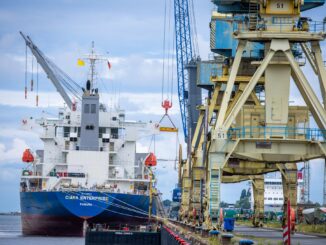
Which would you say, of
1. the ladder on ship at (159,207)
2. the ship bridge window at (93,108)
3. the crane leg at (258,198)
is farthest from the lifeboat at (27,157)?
the crane leg at (258,198)

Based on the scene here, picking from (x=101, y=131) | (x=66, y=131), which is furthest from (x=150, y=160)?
(x=66, y=131)

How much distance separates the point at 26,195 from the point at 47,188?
2.44 m

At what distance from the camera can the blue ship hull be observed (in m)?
86.4

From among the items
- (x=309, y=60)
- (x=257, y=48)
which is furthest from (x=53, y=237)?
(x=309, y=60)

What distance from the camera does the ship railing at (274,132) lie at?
48500mm

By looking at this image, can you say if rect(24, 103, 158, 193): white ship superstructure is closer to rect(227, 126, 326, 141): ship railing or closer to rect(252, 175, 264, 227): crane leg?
rect(252, 175, 264, 227): crane leg

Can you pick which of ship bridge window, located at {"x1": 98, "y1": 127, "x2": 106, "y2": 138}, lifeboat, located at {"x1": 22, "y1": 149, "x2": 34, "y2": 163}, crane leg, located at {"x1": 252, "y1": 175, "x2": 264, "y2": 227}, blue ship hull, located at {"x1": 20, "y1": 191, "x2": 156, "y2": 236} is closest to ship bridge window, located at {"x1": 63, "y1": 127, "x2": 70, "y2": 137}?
ship bridge window, located at {"x1": 98, "y1": 127, "x2": 106, "y2": 138}

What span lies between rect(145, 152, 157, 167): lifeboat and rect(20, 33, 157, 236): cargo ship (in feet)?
0.31

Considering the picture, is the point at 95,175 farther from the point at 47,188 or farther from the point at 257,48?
the point at 257,48

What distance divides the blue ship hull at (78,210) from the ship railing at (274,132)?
36891 mm

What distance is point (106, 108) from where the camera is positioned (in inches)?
3932

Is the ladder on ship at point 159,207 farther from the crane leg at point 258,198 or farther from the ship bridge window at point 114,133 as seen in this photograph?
the crane leg at point 258,198

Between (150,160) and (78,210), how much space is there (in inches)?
512

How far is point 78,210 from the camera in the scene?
86.4 meters
